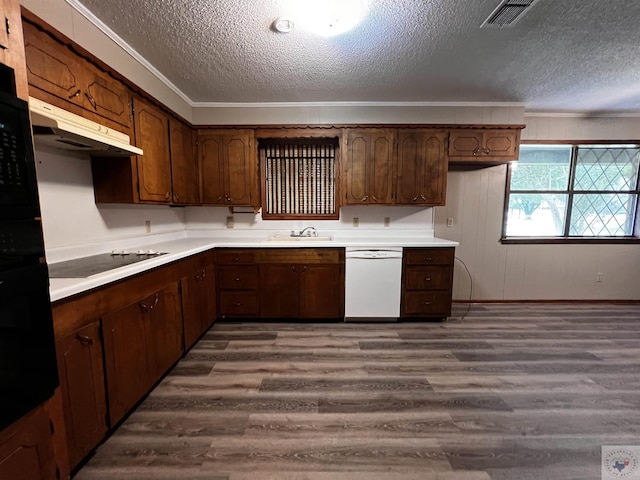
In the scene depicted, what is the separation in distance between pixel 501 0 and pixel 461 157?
165 centimetres

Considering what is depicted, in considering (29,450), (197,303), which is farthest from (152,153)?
(29,450)

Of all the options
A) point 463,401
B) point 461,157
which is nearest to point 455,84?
point 461,157

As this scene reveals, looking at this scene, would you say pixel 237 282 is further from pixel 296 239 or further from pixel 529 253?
pixel 529 253

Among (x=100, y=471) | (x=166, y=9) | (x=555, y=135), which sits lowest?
(x=100, y=471)

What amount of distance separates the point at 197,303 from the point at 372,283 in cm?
178

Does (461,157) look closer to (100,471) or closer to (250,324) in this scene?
(250,324)

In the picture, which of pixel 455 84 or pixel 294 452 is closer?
pixel 294 452

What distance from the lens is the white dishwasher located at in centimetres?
291

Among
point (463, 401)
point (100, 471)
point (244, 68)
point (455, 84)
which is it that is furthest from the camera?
point (455, 84)

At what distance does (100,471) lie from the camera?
51.6 inches

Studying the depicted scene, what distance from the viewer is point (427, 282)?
2.94 m

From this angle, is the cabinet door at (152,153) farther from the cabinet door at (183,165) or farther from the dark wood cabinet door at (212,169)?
the dark wood cabinet door at (212,169)

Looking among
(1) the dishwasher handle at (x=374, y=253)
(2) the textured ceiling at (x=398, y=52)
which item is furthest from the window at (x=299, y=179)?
(1) the dishwasher handle at (x=374, y=253)

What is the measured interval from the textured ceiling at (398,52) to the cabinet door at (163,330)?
1839 mm
